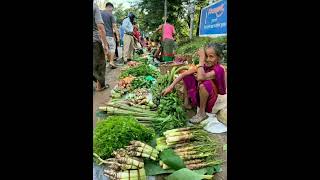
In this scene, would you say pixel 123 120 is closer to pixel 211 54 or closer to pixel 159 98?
pixel 159 98

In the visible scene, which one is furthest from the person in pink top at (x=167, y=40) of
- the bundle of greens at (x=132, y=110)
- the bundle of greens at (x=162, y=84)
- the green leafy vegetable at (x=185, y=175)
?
the green leafy vegetable at (x=185, y=175)

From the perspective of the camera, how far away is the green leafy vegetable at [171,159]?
9.93 feet

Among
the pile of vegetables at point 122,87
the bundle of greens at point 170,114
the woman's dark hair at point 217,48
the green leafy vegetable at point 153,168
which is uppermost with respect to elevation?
the woman's dark hair at point 217,48

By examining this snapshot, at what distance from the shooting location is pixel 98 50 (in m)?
3.01

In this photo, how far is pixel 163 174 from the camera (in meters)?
3.04

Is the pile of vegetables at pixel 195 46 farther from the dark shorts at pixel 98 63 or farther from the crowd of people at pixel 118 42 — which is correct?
the dark shorts at pixel 98 63

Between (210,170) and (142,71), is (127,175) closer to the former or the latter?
(210,170)

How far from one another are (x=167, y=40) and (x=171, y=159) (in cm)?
84

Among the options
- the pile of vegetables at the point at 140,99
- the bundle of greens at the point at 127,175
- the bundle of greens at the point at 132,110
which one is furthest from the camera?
the pile of vegetables at the point at 140,99

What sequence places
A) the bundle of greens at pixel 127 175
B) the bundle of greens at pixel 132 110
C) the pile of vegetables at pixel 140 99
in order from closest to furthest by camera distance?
the bundle of greens at pixel 127 175 < the bundle of greens at pixel 132 110 < the pile of vegetables at pixel 140 99

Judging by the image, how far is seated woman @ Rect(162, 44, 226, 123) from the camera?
3135 millimetres

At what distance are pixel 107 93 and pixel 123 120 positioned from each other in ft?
0.70

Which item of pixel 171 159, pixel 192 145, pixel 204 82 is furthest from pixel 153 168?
pixel 204 82

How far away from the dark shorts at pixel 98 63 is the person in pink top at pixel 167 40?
0.45 meters
